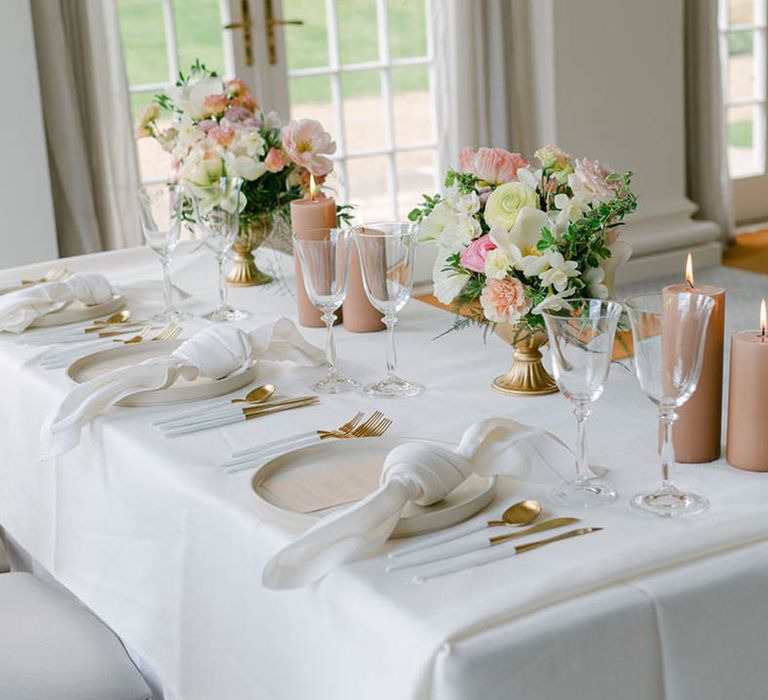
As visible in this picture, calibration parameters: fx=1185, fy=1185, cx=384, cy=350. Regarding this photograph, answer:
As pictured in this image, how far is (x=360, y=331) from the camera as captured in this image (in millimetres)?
1920

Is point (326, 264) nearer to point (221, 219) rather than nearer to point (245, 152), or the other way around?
point (221, 219)

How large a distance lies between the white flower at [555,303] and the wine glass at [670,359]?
7cm

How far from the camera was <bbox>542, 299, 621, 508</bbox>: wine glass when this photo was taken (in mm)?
1159

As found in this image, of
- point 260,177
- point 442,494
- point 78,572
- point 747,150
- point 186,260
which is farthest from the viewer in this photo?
point 747,150

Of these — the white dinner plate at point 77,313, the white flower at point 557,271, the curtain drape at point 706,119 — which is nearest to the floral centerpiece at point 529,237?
the white flower at point 557,271

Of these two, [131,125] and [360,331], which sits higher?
[131,125]

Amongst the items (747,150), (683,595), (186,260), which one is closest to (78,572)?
(683,595)

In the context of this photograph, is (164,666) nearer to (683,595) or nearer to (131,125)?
(683,595)

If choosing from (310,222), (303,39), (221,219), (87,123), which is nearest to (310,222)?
(310,222)

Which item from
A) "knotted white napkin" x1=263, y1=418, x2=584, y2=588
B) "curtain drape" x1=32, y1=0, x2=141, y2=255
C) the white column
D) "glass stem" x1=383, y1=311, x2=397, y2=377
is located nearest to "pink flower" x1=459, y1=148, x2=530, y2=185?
"glass stem" x1=383, y1=311, x2=397, y2=377

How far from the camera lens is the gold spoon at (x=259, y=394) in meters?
1.58

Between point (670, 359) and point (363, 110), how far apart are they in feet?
12.8

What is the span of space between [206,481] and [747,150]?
547 centimetres

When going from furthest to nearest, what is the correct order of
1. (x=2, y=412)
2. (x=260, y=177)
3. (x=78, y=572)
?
(x=260, y=177), (x=2, y=412), (x=78, y=572)
